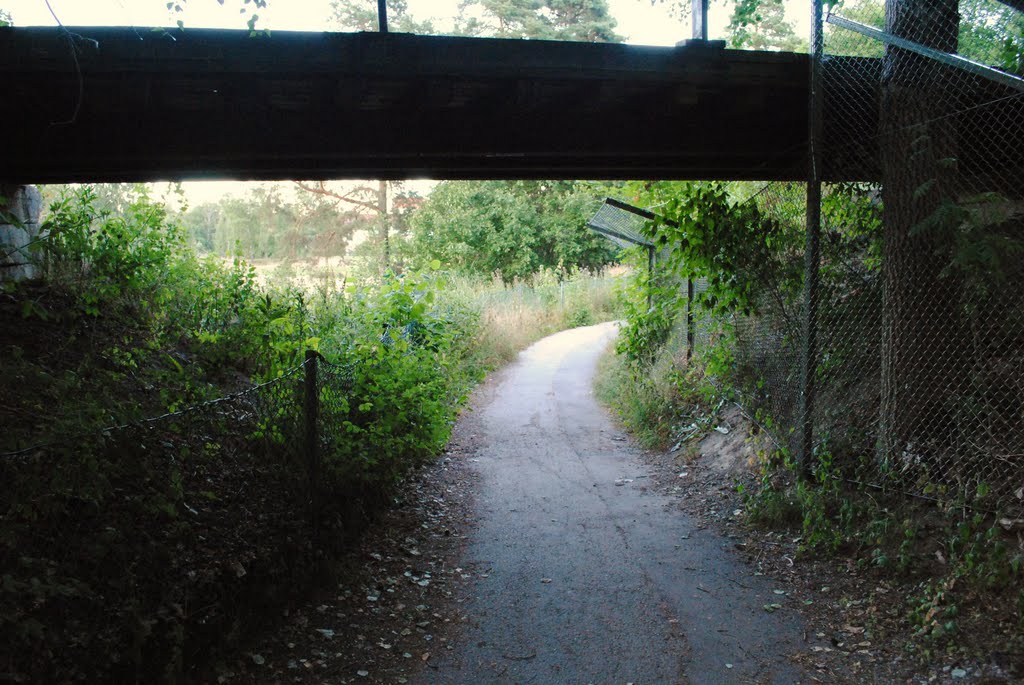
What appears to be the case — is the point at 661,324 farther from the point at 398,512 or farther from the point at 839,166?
the point at 398,512

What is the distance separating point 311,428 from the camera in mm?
5570

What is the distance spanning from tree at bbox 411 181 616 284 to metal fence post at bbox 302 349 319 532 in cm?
2380

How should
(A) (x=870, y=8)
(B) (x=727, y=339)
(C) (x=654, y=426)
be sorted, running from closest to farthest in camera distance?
(A) (x=870, y=8) < (B) (x=727, y=339) < (C) (x=654, y=426)

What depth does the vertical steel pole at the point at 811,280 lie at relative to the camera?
6559 mm

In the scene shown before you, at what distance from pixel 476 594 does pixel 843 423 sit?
3.67 metres

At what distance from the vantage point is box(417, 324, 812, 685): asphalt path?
4320 mm

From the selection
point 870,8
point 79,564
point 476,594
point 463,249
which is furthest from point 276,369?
point 463,249

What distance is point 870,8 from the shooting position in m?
8.08

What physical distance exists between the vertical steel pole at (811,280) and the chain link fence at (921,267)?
0.05 meters

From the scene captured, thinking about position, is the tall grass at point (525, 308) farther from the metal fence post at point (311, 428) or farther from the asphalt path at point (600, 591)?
the metal fence post at point (311, 428)

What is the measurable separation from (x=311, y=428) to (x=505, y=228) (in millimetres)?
27021

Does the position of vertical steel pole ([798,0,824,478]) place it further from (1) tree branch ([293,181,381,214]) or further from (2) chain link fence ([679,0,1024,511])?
(1) tree branch ([293,181,381,214])

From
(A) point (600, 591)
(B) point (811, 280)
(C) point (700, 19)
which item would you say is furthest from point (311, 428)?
(C) point (700, 19)

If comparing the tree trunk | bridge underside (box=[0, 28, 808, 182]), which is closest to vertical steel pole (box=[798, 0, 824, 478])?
bridge underside (box=[0, 28, 808, 182])
